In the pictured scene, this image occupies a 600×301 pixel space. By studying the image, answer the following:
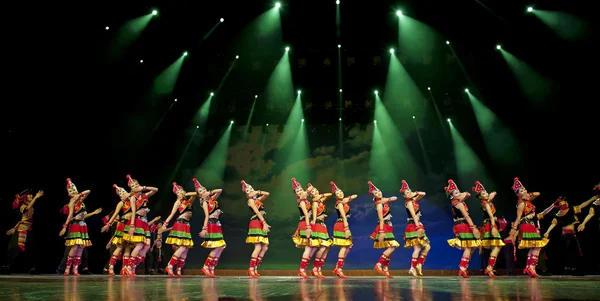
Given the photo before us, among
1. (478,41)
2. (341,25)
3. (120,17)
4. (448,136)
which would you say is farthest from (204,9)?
(448,136)

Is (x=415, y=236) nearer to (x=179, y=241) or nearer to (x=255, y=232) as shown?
(x=255, y=232)

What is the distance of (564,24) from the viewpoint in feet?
44.1

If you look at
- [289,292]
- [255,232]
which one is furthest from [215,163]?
[289,292]

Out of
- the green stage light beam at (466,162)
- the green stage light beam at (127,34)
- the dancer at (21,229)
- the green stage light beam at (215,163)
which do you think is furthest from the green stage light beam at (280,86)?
the dancer at (21,229)

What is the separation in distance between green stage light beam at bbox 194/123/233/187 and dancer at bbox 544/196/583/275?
10.6 meters

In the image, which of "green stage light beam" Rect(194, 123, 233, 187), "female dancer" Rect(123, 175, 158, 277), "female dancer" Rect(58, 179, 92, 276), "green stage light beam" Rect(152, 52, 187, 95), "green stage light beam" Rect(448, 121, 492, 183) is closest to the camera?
"female dancer" Rect(123, 175, 158, 277)

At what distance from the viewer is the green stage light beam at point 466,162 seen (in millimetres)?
17853

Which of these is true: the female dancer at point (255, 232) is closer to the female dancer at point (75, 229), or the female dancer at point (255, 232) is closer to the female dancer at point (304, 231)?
the female dancer at point (304, 231)

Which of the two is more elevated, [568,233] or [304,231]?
[304,231]

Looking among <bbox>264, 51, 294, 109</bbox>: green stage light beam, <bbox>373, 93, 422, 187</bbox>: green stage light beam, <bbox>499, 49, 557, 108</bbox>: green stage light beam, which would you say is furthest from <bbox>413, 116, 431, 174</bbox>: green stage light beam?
<bbox>264, 51, 294, 109</bbox>: green stage light beam

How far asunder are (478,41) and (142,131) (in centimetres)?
1110

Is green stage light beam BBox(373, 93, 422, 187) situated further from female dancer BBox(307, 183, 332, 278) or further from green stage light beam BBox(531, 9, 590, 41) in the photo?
female dancer BBox(307, 183, 332, 278)

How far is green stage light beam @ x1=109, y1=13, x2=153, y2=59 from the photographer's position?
13939 millimetres

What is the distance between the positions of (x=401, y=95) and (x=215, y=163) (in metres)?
6.91
